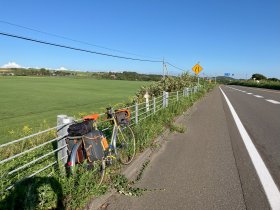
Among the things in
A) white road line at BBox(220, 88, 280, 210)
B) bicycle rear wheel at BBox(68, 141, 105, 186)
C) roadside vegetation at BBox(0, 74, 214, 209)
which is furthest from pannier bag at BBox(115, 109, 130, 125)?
white road line at BBox(220, 88, 280, 210)

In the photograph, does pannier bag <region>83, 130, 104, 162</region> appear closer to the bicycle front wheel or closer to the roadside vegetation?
the roadside vegetation

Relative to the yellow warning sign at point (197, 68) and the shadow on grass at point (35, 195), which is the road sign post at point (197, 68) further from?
the shadow on grass at point (35, 195)

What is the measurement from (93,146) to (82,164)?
0.31 metres

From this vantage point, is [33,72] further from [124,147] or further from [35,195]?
[35,195]

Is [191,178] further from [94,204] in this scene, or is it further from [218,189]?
[94,204]

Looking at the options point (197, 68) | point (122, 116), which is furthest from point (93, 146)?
point (197, 68)

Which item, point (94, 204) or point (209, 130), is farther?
point (209, 130)

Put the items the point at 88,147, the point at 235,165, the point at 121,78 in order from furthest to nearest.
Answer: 1. the point at 121,78
2. the point at 235,165
3. the point at 88,147

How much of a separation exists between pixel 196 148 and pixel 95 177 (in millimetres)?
3775

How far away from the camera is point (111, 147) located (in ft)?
18.4

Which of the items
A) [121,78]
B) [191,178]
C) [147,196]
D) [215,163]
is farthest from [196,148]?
[121,78]

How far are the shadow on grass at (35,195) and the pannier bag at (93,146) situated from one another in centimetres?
63

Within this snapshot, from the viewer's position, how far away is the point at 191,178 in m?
5.42

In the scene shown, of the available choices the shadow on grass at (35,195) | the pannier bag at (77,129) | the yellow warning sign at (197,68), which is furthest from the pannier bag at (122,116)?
the yellow warning sign at (197,68)
